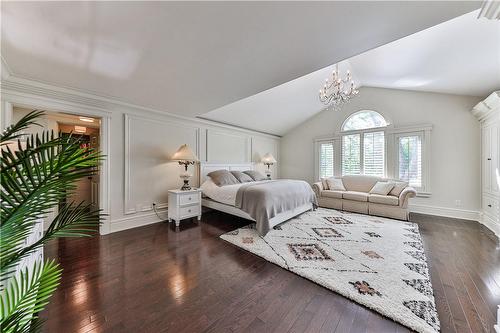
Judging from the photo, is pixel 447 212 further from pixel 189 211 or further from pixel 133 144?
pixel 133 144

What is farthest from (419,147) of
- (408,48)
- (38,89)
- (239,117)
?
(38,89)

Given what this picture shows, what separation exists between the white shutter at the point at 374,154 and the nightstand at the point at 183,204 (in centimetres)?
442

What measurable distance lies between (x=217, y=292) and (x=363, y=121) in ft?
17.8

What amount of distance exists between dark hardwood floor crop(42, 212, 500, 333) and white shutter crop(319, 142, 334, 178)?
127 inches

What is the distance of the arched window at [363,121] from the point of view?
16.1ft

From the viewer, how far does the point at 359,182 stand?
473 centimetres

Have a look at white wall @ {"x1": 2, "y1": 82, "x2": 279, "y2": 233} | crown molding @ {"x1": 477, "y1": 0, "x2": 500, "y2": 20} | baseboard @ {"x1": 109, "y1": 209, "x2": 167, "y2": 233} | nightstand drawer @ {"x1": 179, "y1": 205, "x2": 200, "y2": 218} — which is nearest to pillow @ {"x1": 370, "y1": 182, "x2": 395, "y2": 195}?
crown molding @ {"x1": 477, "y1": 0, "x2": 500, "y2": 20}

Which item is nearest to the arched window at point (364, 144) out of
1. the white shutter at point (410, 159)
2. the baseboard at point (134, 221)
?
the white shutter at point (410, 159)

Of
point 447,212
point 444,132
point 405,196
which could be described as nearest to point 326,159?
point 405,196

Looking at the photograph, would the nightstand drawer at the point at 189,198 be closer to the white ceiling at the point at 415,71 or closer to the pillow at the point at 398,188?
the white ceiling at the point at 415,71

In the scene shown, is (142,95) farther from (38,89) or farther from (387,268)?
(387,268)

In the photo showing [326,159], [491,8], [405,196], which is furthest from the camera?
[326,159]

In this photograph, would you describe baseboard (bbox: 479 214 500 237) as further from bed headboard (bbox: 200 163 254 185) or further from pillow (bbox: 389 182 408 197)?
bed headboard (bbox: 200 163 254 185)

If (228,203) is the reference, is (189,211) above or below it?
below
